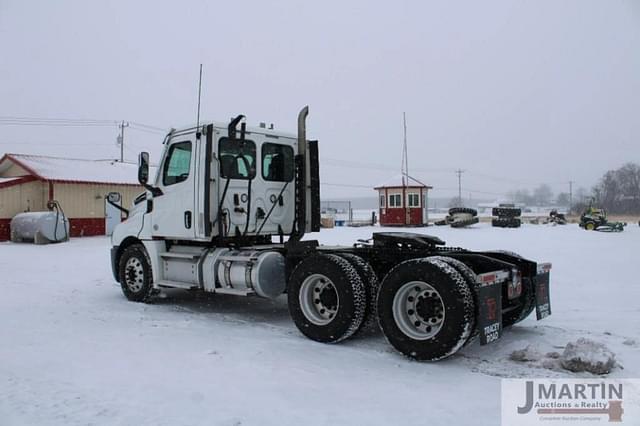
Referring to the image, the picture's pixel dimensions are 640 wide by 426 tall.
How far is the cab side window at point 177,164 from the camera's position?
8039 millimetres

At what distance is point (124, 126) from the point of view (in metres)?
55.1

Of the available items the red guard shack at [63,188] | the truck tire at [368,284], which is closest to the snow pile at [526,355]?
the truck tire at [368,284]

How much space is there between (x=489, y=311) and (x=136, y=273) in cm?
586

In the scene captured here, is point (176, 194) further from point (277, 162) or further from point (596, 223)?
point (596, 223)

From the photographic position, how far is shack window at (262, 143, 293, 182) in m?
8.34

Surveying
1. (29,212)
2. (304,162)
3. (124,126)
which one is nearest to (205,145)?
(304,162)

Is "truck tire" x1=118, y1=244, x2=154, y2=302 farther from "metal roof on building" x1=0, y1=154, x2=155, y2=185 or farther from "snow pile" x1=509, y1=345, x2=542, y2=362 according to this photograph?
"metal roof on building" x1=0, y1=154, x2=155, y2=185

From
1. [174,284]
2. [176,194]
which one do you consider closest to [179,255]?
[174,284]

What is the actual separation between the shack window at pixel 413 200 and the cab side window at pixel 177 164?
28.8 m

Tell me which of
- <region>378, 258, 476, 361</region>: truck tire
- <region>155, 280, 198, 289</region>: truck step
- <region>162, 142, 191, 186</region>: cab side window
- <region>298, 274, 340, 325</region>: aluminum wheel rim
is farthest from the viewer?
<region>155, 280, 198, 289</region>: truck step

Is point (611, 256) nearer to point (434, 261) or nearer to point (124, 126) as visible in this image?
point (434, 261)

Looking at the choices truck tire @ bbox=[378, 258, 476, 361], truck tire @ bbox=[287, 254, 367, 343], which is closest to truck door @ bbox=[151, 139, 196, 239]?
truck tire @ bbox=[287, 254, 367, 343]

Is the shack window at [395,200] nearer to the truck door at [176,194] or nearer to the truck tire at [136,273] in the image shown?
the truck tire at [136,273]

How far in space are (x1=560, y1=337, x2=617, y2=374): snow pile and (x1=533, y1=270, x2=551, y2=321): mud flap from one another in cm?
106
